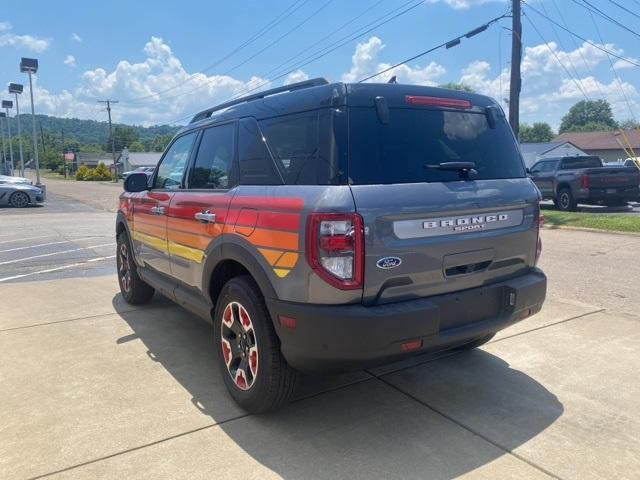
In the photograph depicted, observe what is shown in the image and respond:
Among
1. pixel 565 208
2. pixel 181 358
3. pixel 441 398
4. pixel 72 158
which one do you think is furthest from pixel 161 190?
pixel 72 158

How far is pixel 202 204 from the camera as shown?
3816 millimetres

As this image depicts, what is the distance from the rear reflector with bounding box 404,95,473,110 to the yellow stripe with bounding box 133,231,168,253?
97.4 inches

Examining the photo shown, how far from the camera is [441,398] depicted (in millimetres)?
3545

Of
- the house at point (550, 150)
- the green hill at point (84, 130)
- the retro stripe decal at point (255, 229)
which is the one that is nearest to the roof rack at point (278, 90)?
the retro stripe decal at point (255, 229)

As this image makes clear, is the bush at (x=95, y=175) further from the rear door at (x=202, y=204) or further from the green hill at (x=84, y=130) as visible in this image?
the green hill at (x=84, y=130)

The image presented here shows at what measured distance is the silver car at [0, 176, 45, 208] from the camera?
68.9ft

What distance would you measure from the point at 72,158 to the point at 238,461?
10629 cm

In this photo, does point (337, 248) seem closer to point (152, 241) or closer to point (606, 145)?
point (152, 241)

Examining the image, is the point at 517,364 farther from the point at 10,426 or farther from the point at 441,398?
the point at 10,426

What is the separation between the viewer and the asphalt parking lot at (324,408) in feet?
9.18

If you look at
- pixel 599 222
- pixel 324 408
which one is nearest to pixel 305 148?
pixel 324 408

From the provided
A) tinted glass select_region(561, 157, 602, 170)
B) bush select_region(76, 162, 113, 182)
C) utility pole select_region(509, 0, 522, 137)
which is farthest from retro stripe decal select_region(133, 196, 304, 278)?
bush select_region(76, 162, 113, 182)

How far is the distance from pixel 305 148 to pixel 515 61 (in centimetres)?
1550

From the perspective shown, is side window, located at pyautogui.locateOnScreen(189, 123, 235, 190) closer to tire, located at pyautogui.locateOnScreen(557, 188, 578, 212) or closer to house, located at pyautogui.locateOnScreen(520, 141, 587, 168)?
tire, located at pyautogui.locateOnScreen(557, 188, 578, 212)
